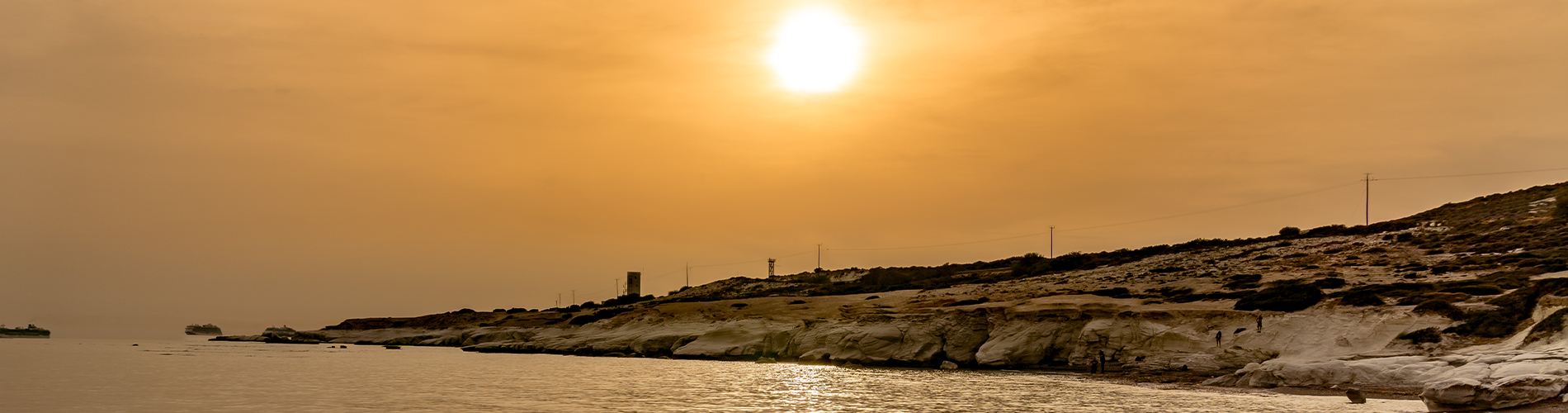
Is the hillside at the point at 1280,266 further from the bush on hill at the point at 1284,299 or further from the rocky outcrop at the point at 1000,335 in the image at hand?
the rocky outcrop at the point at 1000,335

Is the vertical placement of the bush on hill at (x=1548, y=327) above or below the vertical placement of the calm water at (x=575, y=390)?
above

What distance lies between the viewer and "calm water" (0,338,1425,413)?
1578 inches

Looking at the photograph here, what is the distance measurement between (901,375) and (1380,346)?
25904 mm

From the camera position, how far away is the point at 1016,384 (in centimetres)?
5281

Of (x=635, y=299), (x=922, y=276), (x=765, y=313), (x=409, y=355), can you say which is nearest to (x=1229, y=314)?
(x=765, y=313)

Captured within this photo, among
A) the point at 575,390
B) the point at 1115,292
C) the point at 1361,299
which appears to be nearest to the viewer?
the point at 575,390

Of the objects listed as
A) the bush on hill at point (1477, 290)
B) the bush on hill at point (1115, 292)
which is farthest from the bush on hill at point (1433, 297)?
the bush on hill at point (1115, 292)

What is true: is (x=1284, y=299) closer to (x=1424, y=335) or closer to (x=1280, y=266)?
(x=1424, y=335)

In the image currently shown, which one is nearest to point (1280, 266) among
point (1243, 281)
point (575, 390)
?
point (1243, 281)

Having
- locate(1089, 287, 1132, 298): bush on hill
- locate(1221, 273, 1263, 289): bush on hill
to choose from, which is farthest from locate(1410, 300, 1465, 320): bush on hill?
locate(1089, 287, 1132, 298): bush on hill

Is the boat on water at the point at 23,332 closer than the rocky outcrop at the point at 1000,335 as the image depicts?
No

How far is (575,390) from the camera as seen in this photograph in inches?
1981

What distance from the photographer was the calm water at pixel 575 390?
40.1 meters

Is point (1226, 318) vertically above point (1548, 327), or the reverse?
point (1548, 327)
